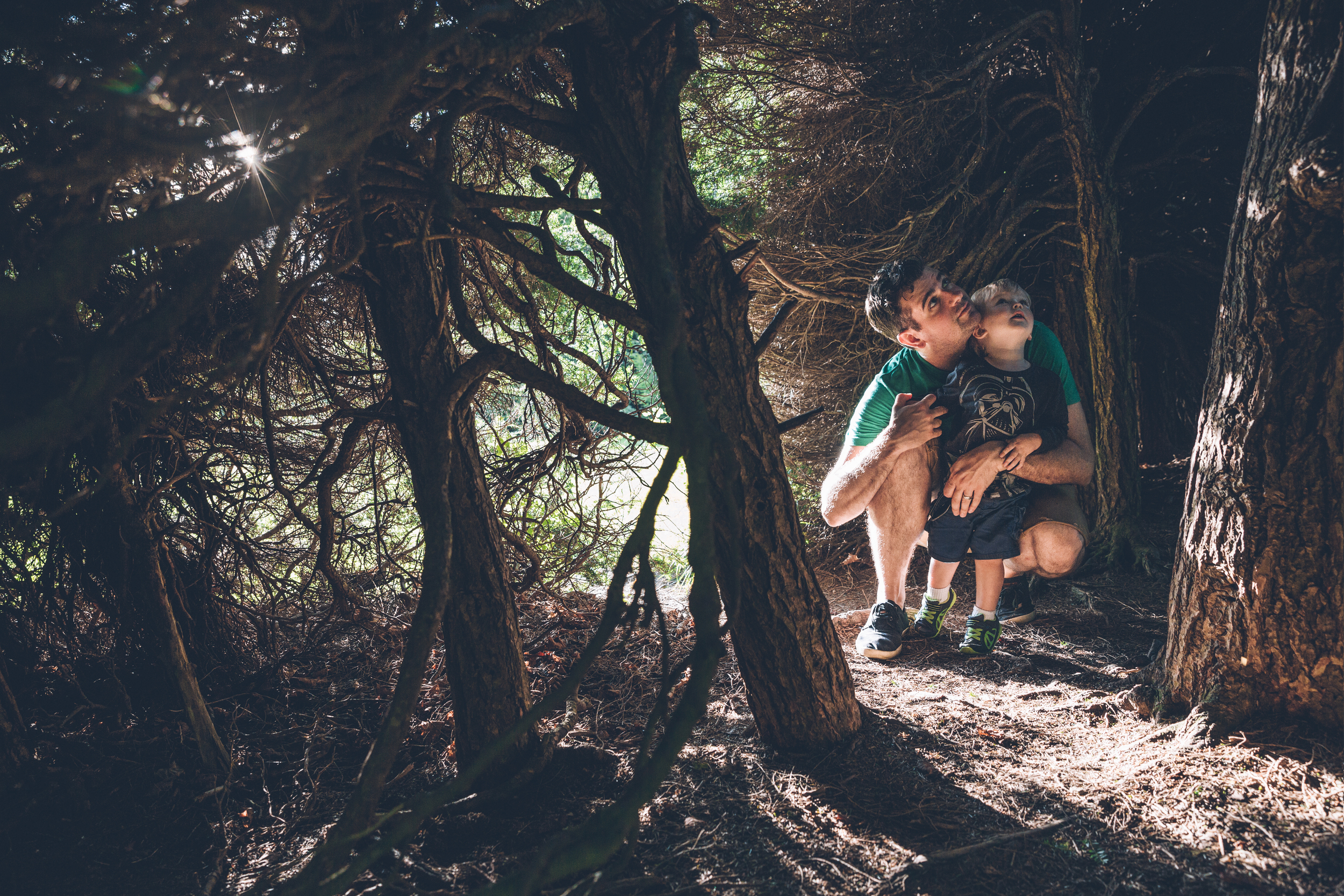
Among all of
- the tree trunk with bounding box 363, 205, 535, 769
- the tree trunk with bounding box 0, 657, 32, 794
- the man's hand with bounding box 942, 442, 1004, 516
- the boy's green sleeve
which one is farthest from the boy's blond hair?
the tree trunk with bounding box 0, 657, 32, 794

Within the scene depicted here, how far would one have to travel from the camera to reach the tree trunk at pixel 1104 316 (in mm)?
3834

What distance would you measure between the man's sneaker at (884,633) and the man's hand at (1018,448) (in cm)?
79

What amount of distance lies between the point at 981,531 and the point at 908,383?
0.75 meters

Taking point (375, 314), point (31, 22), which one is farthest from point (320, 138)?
point (375, 314)

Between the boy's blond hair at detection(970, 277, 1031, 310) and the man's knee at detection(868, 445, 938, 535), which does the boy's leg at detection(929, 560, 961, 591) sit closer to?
the man's knee at detection(868, 445, 938, 535)

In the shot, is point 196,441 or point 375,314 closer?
point 375,314

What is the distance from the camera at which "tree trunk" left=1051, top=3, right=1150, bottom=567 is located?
3.83 m

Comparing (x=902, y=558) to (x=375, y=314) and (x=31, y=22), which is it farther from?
(x=31, y=22)

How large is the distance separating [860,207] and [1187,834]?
13.5ft

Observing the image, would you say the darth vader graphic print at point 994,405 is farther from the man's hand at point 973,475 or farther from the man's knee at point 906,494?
the man's knee at point 906,494

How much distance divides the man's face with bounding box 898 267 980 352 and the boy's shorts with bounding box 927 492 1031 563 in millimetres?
729

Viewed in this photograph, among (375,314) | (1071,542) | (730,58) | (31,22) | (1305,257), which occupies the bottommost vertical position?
(1071,542)

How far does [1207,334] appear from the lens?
17.2 ft

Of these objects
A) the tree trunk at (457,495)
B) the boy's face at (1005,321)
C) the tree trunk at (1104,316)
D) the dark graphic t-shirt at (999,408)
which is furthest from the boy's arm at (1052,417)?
the tree trunk at (457,495)
